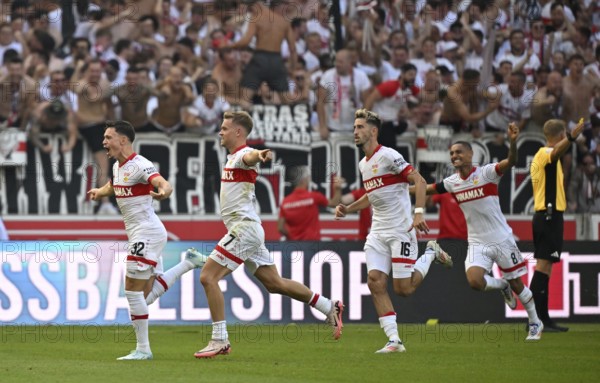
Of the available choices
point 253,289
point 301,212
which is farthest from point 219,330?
point 301,212

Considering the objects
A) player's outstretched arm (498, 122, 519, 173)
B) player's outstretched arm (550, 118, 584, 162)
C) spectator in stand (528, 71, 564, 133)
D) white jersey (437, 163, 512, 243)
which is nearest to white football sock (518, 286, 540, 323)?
white jersey (437, 163, 512, 243)

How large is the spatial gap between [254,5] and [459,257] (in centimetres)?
694

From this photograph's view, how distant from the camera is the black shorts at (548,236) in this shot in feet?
43.1

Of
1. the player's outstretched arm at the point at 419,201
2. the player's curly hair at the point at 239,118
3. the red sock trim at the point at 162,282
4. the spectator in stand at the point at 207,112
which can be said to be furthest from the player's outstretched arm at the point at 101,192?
the spectator in stand at the point at 207,112

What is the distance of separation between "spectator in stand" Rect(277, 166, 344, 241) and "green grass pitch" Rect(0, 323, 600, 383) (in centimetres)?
264

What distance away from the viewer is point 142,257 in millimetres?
10078

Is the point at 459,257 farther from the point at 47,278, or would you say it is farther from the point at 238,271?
the point at 47,278

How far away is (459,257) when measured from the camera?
48.9 feet

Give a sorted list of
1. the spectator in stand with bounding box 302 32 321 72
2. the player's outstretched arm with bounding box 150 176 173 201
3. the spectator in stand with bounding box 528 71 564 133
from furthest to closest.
Answer: the spectator in stand with bounding box 302 32 321 72
the spectator in stand with bounding box 528 71 564 133
the player's outstretched arm with bounding box 150 176 173 201

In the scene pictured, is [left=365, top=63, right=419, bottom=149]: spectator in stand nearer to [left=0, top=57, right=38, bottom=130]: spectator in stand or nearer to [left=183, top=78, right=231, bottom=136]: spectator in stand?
[left=183, top=78, right=231, bottom=136]: spectator in stand

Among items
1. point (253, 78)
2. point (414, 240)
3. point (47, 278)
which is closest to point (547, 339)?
point (414, 240)

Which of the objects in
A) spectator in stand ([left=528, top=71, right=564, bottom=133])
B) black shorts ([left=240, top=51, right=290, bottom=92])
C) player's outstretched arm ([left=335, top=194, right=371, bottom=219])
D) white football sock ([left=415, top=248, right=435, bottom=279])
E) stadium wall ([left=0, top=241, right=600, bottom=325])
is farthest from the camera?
spectator in stand ([left=528, top=71, right=564, bottom=133])

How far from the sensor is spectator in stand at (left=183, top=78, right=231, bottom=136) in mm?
18672

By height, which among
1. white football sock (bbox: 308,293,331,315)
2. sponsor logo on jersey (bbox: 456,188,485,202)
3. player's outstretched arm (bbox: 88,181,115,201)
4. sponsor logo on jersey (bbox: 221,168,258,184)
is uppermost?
sponsor logo on jersey (bbox: 221,168,258,184)
